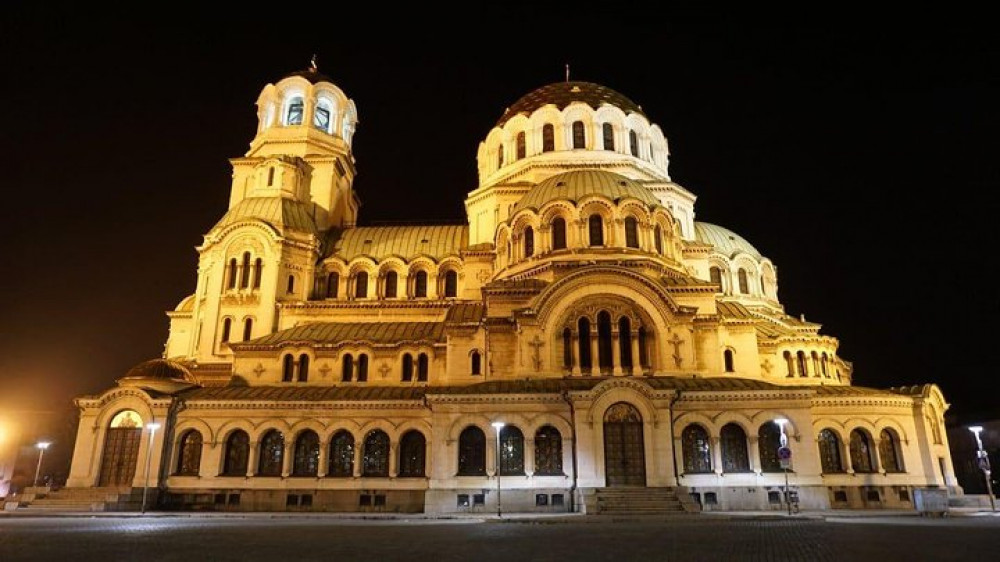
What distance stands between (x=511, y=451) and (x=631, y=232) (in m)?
13.4

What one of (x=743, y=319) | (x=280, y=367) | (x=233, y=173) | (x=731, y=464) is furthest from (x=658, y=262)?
(x=233, y=173)

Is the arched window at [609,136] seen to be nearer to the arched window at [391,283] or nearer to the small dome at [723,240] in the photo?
the small dome at [723,240]

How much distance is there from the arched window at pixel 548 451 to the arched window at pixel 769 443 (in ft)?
27.1

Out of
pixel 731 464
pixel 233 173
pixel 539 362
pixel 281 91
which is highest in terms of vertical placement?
pixel 281 91

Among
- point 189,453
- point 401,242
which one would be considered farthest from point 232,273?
point 189,453

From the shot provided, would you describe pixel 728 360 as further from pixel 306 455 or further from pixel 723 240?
pixel 306 455

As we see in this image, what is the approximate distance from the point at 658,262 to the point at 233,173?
97.2ft

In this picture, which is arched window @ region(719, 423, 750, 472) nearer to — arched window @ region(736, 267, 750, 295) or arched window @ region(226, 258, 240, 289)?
→ arched window @ region(736, 267, 750, 295)

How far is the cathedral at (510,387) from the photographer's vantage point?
86.7 ft

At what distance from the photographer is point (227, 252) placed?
3847cm

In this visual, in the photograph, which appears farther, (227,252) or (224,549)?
(227,252)

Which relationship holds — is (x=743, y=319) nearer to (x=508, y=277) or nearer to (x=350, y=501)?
(x=508, y=277)

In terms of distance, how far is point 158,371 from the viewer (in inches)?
1335

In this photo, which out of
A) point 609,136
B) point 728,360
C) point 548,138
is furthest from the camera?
point 548,138
